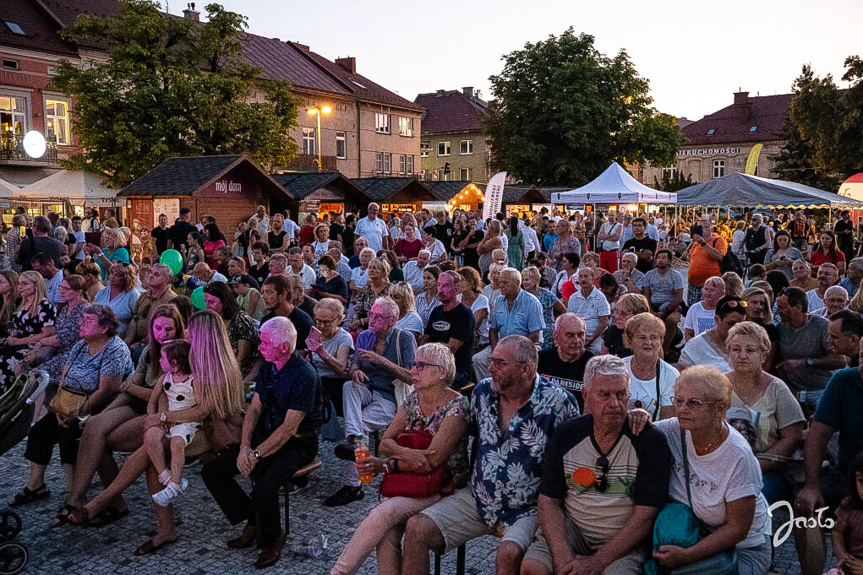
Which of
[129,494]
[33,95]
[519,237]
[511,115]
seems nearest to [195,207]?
[519,237]

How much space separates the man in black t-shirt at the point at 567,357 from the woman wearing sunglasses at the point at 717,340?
716 millimetres

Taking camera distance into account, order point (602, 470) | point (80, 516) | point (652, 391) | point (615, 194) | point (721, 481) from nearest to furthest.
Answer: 1. point (721, 481)
2. point (602, 470)
3. point (652, 391)
4. point (80, 516)
5. point (615, 194)

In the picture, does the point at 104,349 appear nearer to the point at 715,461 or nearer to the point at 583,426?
the point at 583,426

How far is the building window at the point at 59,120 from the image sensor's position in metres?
31.2

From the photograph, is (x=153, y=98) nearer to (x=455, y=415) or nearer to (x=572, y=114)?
(x=572, y=114)

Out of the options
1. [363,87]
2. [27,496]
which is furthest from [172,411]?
[363,87]

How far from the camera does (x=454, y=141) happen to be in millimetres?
64250

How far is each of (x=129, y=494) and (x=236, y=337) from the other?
1.45 metres

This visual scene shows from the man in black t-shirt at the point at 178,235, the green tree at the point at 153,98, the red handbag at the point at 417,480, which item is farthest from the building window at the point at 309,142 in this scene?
the red handbag at the point at 417,480

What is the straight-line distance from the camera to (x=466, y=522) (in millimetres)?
3928

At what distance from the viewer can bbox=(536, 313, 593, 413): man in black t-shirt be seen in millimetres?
4910

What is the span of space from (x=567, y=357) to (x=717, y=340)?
3.64ft

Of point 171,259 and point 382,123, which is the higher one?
point 382,123

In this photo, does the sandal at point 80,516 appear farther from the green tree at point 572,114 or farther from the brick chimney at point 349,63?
the brick chimney at point 349,63
